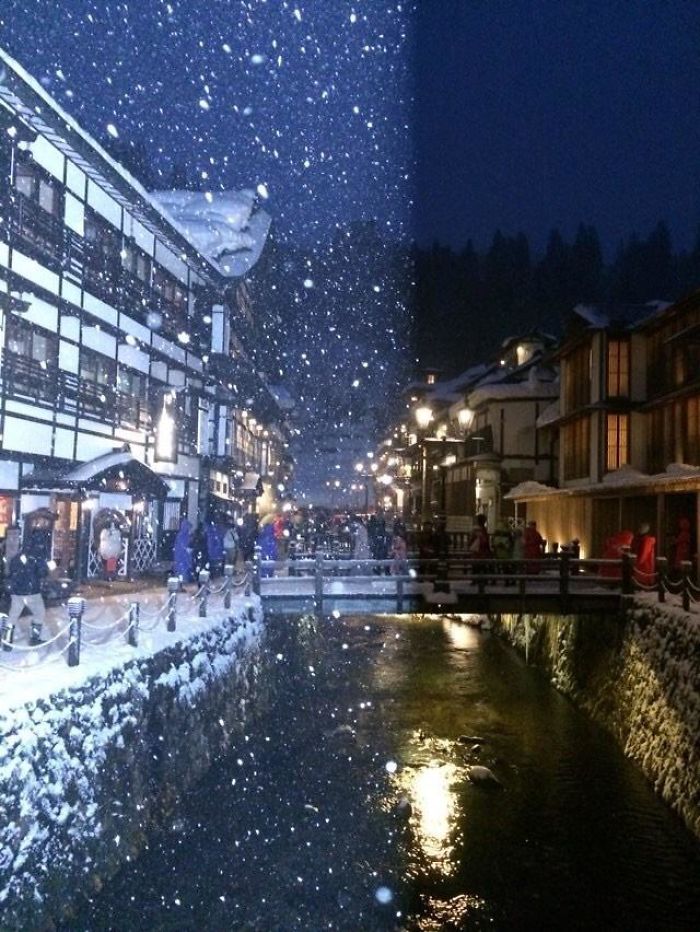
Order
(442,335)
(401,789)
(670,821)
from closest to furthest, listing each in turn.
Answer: (670,821)
(401,789)
(442,335)

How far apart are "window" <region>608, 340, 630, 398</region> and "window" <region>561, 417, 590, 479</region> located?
2020mm

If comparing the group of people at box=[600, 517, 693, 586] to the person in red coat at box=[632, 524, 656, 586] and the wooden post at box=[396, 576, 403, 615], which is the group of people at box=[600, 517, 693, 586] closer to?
the person in red coat at box=[632, 524, 656, 586]

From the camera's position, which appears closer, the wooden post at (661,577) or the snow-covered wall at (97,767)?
the snow-covered wall at (97,767)

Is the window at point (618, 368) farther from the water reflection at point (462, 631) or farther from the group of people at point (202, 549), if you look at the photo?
the group of people at point (202, 549)

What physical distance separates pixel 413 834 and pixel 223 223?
35.2 m

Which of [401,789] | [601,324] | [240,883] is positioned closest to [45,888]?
[240,883]

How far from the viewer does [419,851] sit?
11828mm

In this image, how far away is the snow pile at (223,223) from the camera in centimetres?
3753

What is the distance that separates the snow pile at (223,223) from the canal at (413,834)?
25.5m

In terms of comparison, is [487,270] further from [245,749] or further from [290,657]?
[245,749]

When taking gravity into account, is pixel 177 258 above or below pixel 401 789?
above

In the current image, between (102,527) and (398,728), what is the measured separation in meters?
10.4

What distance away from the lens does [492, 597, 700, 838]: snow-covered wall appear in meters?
13.0

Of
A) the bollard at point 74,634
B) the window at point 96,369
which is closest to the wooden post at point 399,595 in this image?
the bollard at point 74,634
